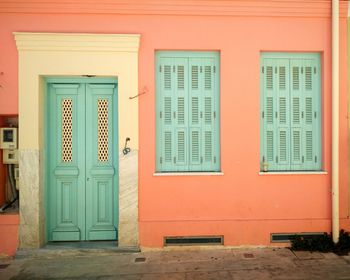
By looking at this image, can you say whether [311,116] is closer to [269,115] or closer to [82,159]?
[269,115]

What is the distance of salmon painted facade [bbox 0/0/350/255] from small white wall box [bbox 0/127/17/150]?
0.29 metres

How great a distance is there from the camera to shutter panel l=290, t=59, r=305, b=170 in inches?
238

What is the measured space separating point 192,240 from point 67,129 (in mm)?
2798

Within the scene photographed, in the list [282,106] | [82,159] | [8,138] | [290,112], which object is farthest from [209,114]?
[8,138]

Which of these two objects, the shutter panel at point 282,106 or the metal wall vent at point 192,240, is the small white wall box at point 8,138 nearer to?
the metal wall vent at point 192,240

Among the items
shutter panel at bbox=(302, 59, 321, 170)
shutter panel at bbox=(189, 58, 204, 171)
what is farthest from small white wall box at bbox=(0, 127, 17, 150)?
shutter panel at bbox=(302, 59, 321, 170)

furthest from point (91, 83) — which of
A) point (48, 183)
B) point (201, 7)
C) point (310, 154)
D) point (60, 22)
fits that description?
point (310, 154)

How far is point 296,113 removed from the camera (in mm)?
6047

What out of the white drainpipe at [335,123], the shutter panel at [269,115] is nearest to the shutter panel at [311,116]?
the white drainpipe at [335,123]

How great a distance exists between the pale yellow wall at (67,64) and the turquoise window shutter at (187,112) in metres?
0.55

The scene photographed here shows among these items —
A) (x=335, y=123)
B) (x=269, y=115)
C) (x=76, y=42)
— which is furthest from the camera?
(x=269, y=115)

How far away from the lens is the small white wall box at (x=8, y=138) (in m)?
5.85

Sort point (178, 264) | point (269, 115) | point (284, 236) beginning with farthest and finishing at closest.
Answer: point (269, 115) < point (284, 236) < point (178, 264)

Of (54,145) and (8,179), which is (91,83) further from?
(8,179)
